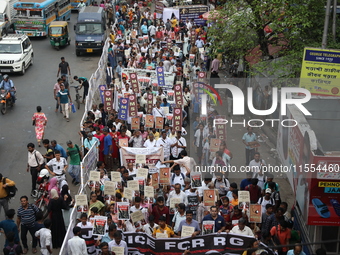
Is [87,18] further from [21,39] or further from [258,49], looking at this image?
[258,49]

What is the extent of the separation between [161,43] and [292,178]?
15.8 m

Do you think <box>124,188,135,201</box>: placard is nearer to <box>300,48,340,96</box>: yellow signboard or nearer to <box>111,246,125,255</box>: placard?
<box>111,246,125,255</box>: placard

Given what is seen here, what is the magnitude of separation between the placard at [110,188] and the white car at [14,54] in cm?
1538

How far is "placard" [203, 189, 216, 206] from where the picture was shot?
12.6 meters

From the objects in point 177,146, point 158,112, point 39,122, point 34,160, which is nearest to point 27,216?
point 34,160

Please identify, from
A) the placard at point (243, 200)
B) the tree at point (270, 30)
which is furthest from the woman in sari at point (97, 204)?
the tree at point (270, 30)

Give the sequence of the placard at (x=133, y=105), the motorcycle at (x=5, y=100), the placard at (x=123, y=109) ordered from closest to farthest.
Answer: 1. the placard at (x=133, y=105)
2. the placard at (x=123, y=109)
3. the motorcycle at (x=5, y=100)

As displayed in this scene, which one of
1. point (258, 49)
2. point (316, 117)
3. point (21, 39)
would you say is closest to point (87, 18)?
point (21, 39)

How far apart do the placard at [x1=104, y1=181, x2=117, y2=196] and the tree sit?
23.8ft

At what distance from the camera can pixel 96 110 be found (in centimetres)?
1894

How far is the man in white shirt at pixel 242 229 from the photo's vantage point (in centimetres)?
1130

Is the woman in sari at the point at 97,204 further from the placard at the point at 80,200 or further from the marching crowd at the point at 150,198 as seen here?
the placard at the point at 80,200

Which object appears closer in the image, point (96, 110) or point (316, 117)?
point (316, 117)

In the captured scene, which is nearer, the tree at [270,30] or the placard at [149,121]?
the placard at [149,121]
